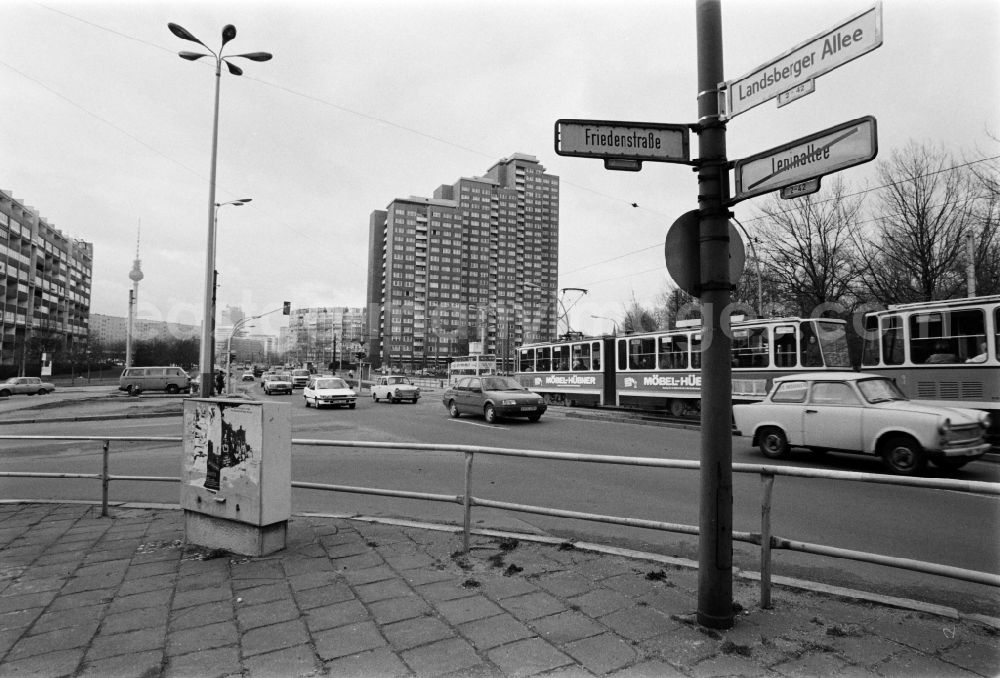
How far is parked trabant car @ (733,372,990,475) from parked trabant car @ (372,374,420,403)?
74.0 feet

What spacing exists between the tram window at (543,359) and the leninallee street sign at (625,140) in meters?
23.2

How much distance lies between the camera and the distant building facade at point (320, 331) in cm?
10862

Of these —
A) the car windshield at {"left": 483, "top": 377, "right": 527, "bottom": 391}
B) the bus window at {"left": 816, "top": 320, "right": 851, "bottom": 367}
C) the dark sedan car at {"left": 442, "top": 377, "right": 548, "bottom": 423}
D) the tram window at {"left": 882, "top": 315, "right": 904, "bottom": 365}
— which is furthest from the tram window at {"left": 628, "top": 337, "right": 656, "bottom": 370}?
the tram window at {"left": 882, "top": 315, "right": 904, "bottom": 365}

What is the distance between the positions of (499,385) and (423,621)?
49.7ft

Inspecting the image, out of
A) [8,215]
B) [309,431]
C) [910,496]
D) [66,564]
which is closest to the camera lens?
[66,564]

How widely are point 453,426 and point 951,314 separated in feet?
42.4

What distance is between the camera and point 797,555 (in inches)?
198

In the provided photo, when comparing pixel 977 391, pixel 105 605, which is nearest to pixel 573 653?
pixel 105 605

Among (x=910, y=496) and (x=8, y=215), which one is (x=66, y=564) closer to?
(x=910, y=496)

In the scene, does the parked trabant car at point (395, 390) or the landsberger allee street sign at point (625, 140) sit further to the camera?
the parked trabant car at point (395, 390)

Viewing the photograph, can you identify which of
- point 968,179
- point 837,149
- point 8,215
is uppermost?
point 8,215

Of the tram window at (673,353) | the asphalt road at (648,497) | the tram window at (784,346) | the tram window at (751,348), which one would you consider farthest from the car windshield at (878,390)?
the tram window at (673,353)

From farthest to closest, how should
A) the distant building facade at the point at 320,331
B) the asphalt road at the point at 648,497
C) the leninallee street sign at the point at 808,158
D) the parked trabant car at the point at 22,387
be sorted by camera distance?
the distant building facade at the point at 320,331 < the parked trabant car at the point at 22,387 < the asphalt road at the point at 648,497 < the leninallee street sign at the point at 808,158

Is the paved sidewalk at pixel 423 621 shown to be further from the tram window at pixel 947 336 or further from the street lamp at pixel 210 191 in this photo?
the street lamp at pixel 210 191
